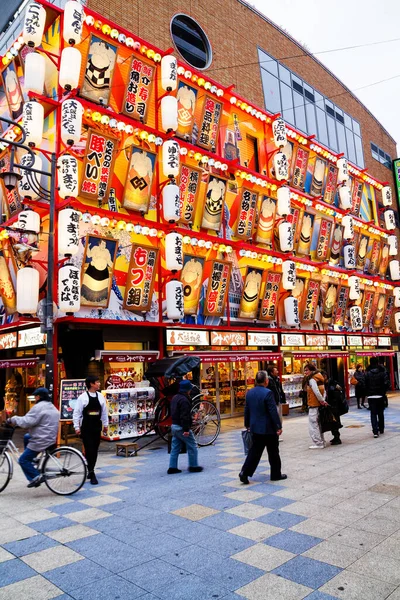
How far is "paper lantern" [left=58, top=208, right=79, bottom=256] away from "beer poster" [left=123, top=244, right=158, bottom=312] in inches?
97.5

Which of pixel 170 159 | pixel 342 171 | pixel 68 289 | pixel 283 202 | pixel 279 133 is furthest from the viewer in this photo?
pixel 342 171

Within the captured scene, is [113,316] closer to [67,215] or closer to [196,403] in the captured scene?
[67,215]

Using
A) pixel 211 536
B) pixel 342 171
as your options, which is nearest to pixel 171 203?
pixel 211 536

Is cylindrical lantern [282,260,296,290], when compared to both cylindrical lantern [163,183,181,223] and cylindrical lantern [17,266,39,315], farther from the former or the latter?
cylindrical lantern [17,266,39,315]

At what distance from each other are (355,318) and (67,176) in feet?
63.9

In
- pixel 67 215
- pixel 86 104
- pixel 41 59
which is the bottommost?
pixel 67 215

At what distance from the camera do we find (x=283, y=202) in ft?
71.7

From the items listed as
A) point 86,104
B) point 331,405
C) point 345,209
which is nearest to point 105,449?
point 331,405

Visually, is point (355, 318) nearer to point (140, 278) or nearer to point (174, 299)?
point (174, 299)

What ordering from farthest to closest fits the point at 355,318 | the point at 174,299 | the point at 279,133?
1. the point at 355,318
2. the point at 279,133
3. the point at 174,299

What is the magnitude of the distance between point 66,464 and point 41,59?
1251cm

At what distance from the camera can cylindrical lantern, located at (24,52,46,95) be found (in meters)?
14.1

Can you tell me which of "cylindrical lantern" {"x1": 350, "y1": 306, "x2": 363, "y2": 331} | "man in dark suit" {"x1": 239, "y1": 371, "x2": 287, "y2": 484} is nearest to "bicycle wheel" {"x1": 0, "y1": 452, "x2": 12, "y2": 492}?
"man in dark suit" {"x1": 239, "y1": 371, "x2": 287, "y2": 484}

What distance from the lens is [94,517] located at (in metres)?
6.59
